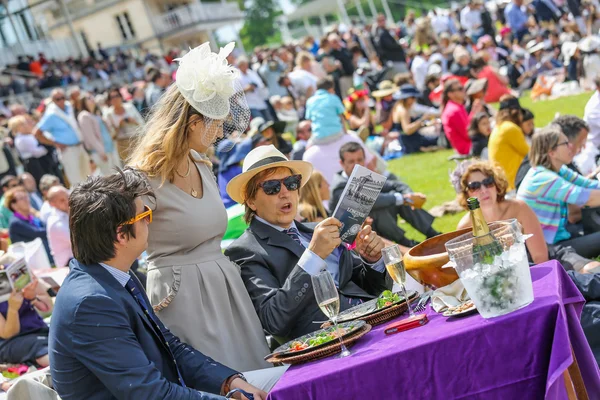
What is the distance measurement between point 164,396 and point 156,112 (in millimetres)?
1630

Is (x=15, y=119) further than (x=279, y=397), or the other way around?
(x=15, y=119)

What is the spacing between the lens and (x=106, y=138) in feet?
46.3

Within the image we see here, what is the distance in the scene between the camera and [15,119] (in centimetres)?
1454

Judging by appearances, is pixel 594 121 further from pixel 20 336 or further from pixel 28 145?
pixel 28 145

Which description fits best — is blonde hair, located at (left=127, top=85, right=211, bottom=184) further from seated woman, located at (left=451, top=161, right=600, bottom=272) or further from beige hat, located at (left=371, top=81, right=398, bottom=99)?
beige hat, located at (left=371, top=81, right=398, bottom=99)

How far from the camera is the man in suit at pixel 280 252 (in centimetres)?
400

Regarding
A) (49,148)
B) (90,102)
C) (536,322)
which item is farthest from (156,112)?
(49,148)

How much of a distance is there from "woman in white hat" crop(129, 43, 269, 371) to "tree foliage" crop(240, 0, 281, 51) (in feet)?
288

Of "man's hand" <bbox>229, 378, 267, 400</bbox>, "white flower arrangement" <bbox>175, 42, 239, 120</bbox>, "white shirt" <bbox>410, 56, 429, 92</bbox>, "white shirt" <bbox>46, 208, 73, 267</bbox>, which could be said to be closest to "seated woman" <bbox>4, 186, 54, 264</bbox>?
"white shirt" <bbox>46, 208, 73, 267</bbox>

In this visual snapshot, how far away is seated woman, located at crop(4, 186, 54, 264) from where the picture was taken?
9.74m

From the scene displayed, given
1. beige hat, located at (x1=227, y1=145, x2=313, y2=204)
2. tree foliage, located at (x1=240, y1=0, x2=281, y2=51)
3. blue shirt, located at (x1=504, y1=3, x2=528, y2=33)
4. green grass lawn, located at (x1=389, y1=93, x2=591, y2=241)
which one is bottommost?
green grass lawn, located at (x1=389, y1=93, x2=591, y2=241)

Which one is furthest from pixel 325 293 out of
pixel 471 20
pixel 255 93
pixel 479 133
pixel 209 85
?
pixel 471 20

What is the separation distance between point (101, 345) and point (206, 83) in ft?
4.92

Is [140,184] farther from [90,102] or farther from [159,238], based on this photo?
[90,102]
